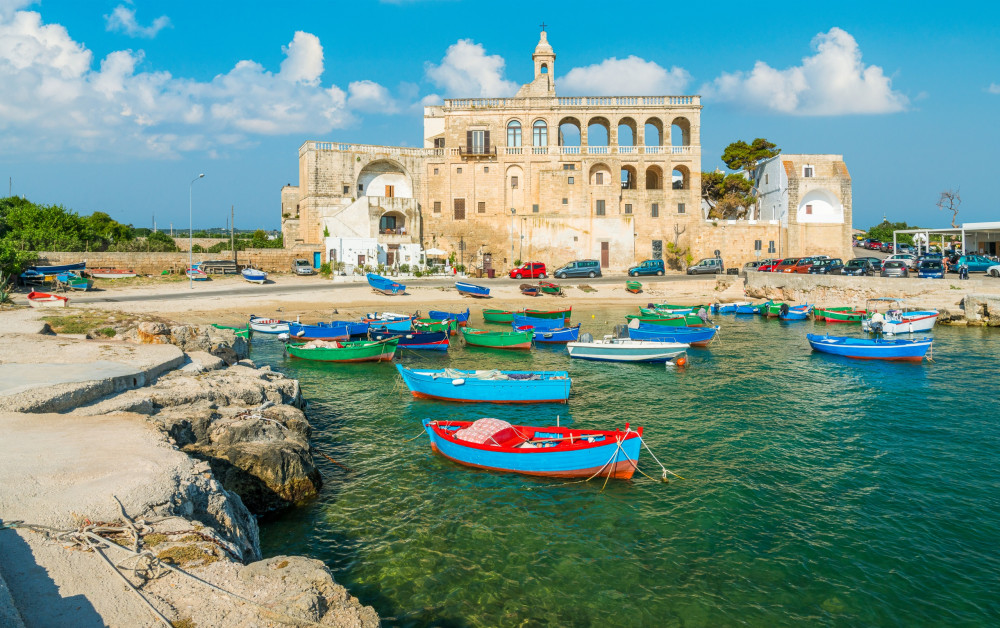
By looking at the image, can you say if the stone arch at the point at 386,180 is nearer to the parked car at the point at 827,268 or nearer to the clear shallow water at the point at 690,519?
the parked car at the point at 827,268

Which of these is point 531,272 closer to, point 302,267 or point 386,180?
point 386,180

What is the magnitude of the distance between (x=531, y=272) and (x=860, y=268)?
2392 cm

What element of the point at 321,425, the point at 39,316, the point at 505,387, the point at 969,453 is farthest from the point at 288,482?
the point at 39,316

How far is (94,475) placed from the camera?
8.37 meters

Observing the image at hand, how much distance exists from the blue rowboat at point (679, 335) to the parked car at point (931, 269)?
21777 millimetres

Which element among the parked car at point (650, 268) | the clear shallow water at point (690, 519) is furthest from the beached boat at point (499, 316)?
the parked car at point (650, 268)

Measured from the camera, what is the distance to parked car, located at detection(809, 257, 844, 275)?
44469 mm

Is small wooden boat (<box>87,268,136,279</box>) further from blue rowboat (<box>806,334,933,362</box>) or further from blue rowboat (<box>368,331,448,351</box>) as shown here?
blue rowboat (<box>806,334,933,362</box>)

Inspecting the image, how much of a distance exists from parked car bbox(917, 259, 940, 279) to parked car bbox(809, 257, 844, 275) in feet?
15.8

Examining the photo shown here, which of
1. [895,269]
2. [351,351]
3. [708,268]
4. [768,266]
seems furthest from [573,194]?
[351,351]

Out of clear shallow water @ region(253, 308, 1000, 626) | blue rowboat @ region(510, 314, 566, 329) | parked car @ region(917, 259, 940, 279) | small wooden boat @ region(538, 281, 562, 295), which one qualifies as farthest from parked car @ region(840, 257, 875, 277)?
clear shallow water @ region(253, 308, 1000, 626)

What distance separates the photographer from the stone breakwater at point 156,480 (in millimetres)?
6238

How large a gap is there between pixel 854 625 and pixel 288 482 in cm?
965

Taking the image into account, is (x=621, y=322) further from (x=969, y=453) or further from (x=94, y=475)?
(x=94, y=475)
